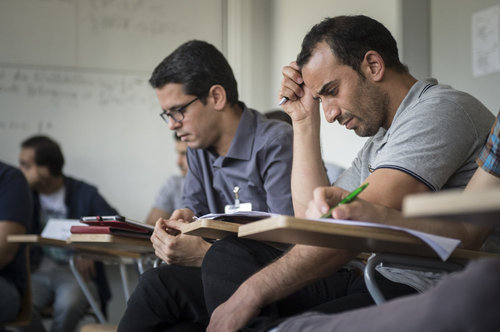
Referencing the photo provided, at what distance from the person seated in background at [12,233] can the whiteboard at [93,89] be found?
58.9 inches

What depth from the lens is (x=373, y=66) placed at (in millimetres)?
1979

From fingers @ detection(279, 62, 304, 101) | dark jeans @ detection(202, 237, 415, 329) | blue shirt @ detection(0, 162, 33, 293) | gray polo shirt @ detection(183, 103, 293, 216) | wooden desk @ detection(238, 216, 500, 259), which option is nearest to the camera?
wooden desk @ detection(238, 216, 500, 259)

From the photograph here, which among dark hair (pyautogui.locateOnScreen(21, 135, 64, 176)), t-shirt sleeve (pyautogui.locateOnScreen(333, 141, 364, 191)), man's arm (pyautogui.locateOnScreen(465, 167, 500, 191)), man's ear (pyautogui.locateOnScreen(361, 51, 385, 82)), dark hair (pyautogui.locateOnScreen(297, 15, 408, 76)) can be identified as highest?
dark hair (pyautogui.locateOnScreen(297, 15, 408, 76))

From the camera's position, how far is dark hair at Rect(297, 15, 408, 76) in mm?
1978

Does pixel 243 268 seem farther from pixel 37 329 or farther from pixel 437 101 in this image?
pixel 37 329

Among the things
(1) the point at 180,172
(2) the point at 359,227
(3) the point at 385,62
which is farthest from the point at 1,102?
(2) the point at 359,227

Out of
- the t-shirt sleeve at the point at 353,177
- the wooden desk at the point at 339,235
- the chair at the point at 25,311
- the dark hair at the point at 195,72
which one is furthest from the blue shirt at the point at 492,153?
the chair at the point at 25,311

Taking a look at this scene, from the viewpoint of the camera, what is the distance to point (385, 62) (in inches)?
77.8

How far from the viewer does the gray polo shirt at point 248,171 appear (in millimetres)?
2418

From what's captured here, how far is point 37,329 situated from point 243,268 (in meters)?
2.37

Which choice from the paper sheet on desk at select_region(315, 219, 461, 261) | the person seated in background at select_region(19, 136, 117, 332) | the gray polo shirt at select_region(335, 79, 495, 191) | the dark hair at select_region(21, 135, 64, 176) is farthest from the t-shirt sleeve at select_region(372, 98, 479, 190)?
the dark hair at select_region(21, 135, 64, 176)

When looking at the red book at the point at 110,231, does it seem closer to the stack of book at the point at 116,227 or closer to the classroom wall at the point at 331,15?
the stack of book at the point at 116,227

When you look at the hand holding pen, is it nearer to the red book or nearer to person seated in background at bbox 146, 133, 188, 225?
the red book

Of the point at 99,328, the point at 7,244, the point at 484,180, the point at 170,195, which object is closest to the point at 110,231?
the point at 99,328
